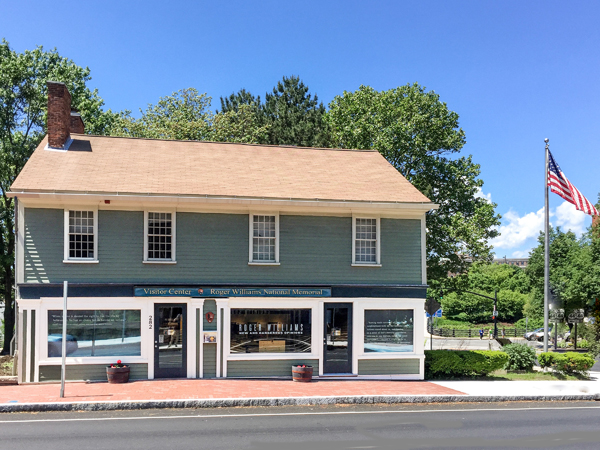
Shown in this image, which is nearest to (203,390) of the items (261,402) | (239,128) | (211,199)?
(261,402)

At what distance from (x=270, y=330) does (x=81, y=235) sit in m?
6.68

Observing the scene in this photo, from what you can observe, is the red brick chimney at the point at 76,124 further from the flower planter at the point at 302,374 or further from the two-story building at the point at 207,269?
the flower planter at the point at 302,374

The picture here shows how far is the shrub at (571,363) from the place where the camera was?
70.6ft

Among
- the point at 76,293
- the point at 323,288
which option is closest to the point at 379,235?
the point at 323,288

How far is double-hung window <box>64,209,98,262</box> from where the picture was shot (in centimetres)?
1752

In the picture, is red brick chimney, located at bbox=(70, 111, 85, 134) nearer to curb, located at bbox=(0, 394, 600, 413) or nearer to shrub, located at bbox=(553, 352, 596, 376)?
curb, located at bbox=(0, 394, 600, 413)

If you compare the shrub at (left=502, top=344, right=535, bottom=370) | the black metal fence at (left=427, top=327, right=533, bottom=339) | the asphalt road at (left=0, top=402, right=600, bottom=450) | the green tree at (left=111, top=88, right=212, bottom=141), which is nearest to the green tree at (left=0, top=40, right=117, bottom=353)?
the green tree at (left=111, top=88, right=212, bottom=141)

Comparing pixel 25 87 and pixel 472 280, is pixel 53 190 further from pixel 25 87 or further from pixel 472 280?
pixel 472 280

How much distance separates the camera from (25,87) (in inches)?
1203

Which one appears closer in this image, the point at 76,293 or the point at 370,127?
the point at 76,293

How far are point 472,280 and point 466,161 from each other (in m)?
50.0

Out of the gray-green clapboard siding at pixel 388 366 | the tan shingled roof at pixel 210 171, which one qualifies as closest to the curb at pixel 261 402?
the gray-green clapboard siding at pixel 388 366

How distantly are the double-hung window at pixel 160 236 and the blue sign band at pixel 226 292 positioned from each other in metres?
0.96

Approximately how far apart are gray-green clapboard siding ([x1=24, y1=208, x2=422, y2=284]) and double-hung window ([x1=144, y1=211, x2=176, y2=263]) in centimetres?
20
